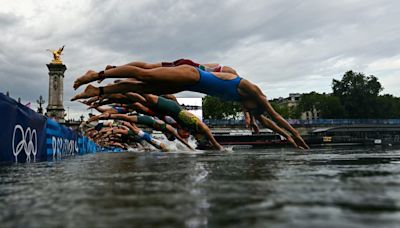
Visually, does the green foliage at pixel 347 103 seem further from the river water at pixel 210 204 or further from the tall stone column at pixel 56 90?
the river water at pixel 210 204

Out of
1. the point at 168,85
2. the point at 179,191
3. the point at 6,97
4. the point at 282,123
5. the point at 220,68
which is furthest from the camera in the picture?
the point at 282,123

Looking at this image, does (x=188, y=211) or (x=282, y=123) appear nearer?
(x=188, y=211)

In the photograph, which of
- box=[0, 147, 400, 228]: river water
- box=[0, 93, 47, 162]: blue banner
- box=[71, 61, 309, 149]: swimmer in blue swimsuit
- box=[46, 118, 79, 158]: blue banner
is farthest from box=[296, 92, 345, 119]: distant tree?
box=[0, 147, 400, 228]: river water

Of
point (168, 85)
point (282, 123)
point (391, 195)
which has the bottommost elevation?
point (391, 195)

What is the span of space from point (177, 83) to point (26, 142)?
466cm

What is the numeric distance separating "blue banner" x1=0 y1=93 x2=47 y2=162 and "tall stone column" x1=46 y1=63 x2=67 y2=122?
6602 centimetres

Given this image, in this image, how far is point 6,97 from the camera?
888 centimetres

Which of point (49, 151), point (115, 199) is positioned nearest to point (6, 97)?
point (49, 151)

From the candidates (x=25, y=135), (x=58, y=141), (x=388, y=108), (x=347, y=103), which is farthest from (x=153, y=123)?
(x=388, y=108)

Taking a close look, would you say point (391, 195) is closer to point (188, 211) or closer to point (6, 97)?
point (188, 211)

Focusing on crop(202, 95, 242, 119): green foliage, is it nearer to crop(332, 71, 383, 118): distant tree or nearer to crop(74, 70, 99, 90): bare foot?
crop(332, 71, 383, 118): distant tree

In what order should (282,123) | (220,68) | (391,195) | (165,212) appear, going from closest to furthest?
(165,212) < (391,195) < (220,68) < (282,123)

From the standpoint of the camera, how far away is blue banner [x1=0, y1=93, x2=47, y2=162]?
28.7ft

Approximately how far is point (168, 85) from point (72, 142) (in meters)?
11.8
